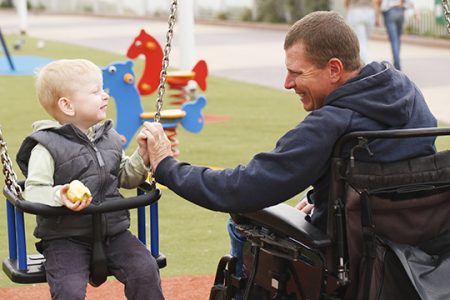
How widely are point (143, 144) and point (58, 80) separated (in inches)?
15.9

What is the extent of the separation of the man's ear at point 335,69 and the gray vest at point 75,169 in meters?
0.91

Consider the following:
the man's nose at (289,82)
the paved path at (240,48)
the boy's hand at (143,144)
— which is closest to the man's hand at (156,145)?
the boy's hand at (143,144)

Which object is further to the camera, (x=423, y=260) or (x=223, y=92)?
(x=223, y=92)

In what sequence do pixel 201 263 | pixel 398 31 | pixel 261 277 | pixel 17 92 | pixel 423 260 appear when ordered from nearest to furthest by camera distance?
1. pixel 423 260
2. pixel 261 277
3. pixel 201 263
4. pixel 17 92
5. pixel 398 31

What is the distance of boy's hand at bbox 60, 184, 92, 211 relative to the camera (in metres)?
3.39

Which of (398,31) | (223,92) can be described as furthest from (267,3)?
(223,92)

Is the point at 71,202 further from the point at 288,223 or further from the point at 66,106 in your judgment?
the point at 288,223

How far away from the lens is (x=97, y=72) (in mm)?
3756

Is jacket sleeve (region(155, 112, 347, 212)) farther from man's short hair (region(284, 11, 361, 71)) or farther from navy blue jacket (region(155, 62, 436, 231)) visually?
man's short hair (region(284, 11, 361, 71))

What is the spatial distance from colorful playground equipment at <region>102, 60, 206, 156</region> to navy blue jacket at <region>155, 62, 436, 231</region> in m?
4.09

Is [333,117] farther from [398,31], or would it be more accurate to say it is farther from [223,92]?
[398,31]

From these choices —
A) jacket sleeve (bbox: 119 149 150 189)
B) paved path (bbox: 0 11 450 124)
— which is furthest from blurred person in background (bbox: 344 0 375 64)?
jacket sleeve (bbox: 119 149 150 189)

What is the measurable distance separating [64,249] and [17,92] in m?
8.83

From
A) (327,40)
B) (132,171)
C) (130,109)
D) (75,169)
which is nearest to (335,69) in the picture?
(327,40)
